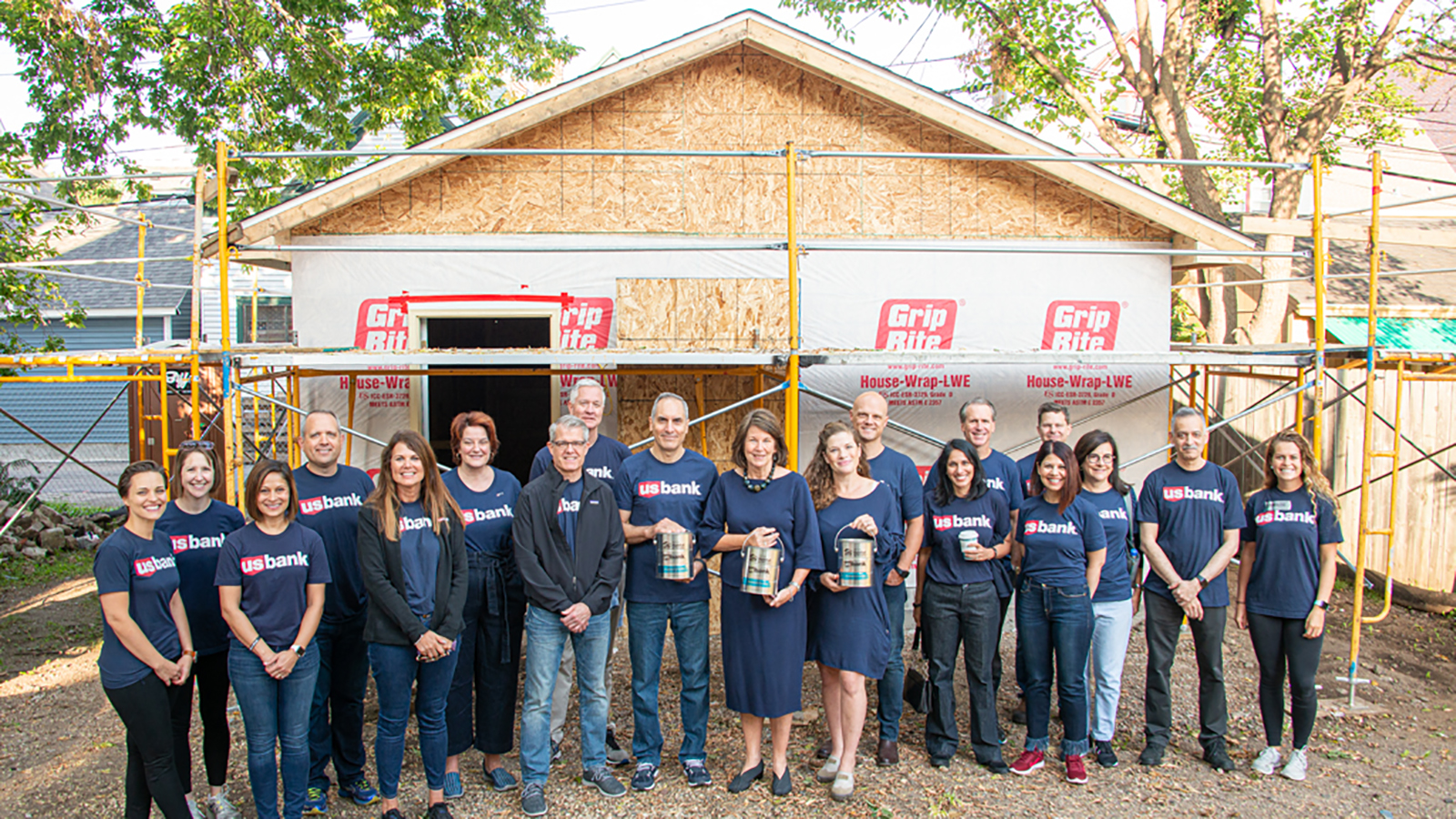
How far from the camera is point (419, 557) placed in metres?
3.77

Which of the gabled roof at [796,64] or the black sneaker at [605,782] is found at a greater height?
the gabled roof at [796,64]

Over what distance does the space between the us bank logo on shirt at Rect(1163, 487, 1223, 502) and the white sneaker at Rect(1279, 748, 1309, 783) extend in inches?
51.9

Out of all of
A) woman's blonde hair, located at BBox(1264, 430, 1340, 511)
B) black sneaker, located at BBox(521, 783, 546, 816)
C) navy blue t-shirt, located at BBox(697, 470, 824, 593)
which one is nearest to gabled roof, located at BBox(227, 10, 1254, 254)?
woman's blonde hair, located at BBox(1264, 430, 1340, 511)

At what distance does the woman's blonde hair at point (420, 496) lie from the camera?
3.74m

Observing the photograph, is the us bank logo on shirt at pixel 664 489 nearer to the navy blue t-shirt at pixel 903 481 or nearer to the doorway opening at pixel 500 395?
the navy blue t-shirt at pixel 903 481

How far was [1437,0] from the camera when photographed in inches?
449

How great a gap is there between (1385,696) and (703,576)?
4.74 m

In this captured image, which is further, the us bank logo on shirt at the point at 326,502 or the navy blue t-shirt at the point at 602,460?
the navy blue t-shirt at the point at 602,460

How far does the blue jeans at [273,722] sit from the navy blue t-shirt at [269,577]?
105 mm

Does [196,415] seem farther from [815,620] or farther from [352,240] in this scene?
[815,620]

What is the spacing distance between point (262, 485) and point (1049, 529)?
11.6 feet

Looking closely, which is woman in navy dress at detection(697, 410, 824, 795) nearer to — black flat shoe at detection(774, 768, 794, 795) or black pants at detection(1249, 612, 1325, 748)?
black flat shoe at detection(774, 768, 794, 795)

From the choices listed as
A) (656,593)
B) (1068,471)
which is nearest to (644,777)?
(656,593)

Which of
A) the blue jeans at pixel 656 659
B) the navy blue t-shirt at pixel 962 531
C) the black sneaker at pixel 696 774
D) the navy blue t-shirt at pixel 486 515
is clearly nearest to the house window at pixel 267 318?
the navy blue t-shirt at pixel 486 515
